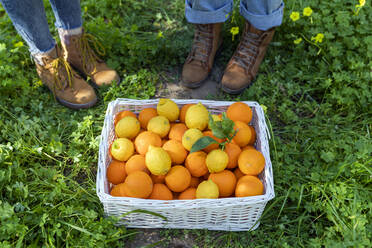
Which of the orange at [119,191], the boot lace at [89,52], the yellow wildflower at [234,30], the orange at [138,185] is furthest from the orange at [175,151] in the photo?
the yellow wildflower at [234,30]

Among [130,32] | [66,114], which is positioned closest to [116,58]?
[130,32]

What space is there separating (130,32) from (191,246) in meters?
2.17

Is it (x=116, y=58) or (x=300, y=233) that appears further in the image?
(x=116, y=58)

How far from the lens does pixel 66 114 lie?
246cm

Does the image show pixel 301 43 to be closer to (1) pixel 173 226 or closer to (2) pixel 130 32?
(2) pixel 130 32

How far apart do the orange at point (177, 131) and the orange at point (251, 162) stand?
40 centimetres

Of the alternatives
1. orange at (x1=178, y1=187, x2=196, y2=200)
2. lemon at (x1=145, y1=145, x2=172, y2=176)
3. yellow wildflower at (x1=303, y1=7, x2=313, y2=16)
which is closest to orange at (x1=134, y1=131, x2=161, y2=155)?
lemon at (x1=145, y1=145, x2=172, y2=176)

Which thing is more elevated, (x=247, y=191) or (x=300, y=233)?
(x=247, y=191)

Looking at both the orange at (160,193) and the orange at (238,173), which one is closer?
the orange at (160,193)

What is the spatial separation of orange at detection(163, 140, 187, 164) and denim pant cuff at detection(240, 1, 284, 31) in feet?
4.03

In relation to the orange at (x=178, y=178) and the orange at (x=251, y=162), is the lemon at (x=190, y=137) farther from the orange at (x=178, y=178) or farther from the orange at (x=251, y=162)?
the orange at (x=251, y=162)

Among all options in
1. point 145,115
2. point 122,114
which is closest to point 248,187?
point 145,115

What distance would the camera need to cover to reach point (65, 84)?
8.07 feet

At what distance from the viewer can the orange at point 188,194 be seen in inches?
65.9
